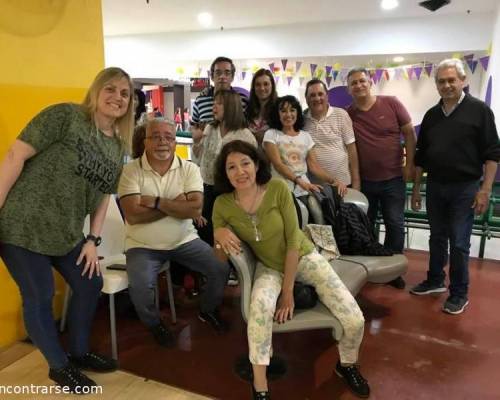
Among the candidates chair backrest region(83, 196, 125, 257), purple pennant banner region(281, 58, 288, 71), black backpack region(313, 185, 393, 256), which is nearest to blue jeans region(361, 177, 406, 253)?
black backpack region(313, 185, 393, 256)

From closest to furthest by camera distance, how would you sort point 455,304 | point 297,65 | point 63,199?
point 63,199
point 455,304
point 297,65

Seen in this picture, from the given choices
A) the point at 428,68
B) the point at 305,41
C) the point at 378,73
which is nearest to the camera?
the point at 305,41

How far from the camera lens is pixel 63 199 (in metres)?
1.78

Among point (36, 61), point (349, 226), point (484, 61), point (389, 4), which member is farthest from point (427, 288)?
point (484, 61)

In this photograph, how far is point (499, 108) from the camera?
4773mm

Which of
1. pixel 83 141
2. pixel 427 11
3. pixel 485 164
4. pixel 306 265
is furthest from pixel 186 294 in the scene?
pixel 427 11

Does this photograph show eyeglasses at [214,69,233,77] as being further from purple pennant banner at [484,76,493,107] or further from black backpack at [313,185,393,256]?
purple pennant banner at [484,76,493,107]

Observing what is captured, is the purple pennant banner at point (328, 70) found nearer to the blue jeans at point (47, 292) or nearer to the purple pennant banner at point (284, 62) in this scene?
the purple pennant banner at point (284, 62)

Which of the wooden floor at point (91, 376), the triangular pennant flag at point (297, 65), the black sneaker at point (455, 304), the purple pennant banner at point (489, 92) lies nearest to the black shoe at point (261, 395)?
the wooden floor at point (91, 376)

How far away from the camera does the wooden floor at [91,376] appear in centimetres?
194

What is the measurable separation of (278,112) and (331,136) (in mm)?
422

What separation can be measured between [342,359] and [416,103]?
6.53 m

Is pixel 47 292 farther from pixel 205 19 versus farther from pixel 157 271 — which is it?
pixel 205 19

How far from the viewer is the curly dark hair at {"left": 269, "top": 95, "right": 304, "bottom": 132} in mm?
2918
